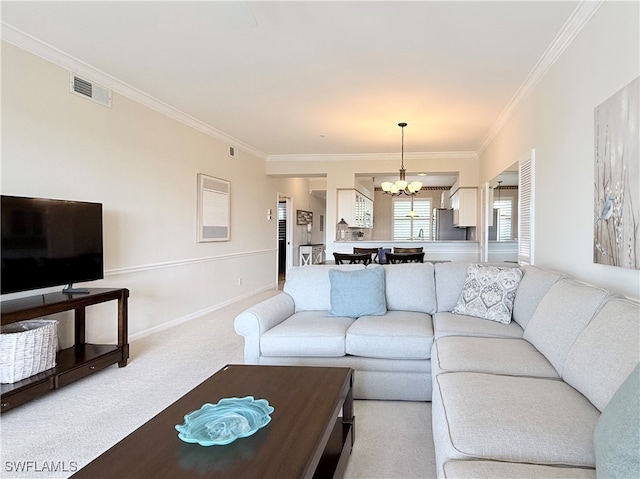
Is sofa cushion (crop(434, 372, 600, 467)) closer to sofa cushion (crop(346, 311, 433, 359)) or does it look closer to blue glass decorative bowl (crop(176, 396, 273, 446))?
blue glass decorative bowl (crop(176, 396, 273, 446))

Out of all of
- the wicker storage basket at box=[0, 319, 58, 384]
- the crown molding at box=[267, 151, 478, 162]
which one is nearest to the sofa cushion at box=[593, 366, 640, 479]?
the wicker storage basket at box=[0, 319, 58, 384]

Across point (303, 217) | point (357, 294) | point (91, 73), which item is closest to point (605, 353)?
point (357, 294)

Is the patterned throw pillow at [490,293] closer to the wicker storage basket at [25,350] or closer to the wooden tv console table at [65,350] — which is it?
the wooden tv console table at [65,350]

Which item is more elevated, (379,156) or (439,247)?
(379,156)

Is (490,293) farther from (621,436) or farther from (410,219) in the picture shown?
(410,219)

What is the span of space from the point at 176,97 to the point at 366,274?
2.89 m

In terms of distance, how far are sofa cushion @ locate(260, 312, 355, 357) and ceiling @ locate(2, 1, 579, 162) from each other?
206 centimetres

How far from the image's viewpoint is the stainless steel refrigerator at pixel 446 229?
28.2ft

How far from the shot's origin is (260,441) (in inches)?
55.1

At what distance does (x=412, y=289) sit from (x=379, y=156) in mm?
4513

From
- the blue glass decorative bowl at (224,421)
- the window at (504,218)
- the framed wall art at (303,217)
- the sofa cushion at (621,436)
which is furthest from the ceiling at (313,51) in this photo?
the framed wall art at (303,217)

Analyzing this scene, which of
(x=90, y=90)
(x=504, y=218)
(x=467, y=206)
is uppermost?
(x=90, y=90)

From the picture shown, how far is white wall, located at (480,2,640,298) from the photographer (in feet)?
7.29

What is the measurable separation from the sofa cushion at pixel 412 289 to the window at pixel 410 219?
8757 mm
